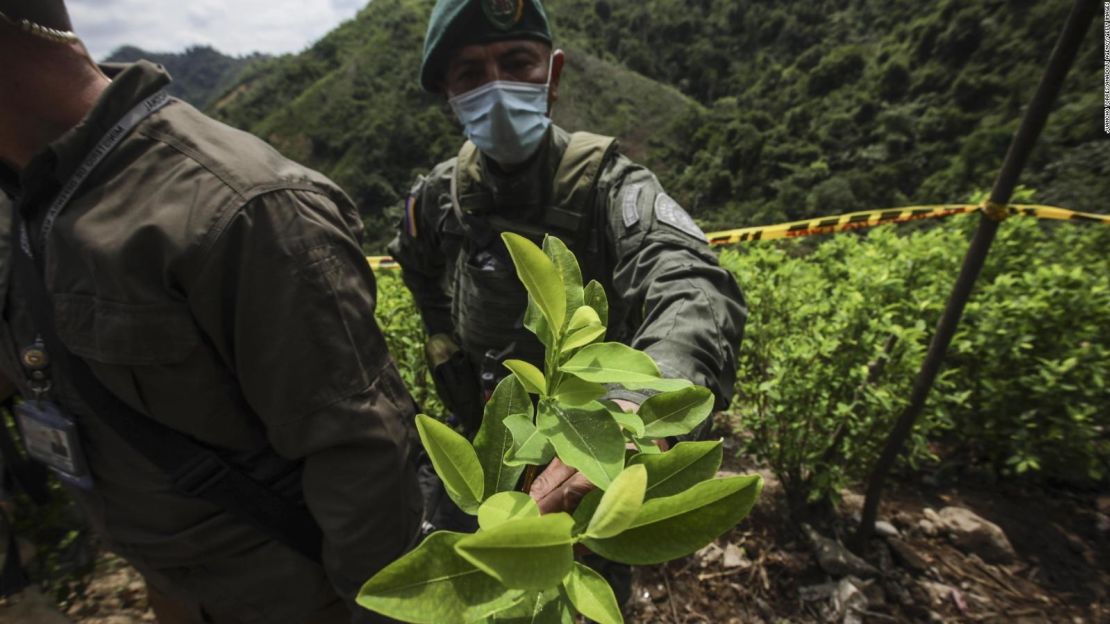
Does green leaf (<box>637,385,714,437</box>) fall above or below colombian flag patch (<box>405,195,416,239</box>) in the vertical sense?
above

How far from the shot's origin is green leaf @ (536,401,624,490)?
1.25ft

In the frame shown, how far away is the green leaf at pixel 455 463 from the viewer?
0.40m

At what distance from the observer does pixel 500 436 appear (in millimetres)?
464

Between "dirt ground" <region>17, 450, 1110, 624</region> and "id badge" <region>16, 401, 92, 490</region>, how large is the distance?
3.79 feet

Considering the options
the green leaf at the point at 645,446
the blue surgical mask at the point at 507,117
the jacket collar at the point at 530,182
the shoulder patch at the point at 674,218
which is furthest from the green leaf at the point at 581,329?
the blue surgical mask at the point at 507,117

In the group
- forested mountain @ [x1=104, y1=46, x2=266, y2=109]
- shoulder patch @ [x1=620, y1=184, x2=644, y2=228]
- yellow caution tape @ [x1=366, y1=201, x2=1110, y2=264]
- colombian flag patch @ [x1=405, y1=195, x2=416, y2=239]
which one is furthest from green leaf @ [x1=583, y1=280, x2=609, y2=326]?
forested mountain @ [x1=104, y1=46, x2=266, y2=109]

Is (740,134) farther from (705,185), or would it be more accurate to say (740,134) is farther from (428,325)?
(428,325)

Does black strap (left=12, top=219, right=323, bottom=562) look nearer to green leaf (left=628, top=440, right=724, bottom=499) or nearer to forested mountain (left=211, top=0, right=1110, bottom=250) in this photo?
green leaf (left=628, top=440, right=724, bottom=499)

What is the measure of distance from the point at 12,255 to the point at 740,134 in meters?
36.7

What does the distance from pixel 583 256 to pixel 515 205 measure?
36cm

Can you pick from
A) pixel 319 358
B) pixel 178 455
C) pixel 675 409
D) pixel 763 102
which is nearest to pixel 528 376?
pixel 675 409

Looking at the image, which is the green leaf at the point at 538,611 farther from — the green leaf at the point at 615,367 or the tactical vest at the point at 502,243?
the tactical vest at the point at 502,243

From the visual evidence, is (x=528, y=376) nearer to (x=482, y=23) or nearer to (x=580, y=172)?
(x=580, y=172)

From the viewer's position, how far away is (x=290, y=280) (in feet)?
3.30
